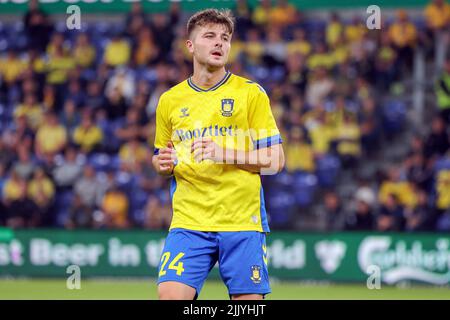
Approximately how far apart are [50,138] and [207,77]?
1213cm

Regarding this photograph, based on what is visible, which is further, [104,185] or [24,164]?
[24,164]

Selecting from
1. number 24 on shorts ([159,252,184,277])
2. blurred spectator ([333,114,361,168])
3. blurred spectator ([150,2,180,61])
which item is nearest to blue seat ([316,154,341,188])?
blurred spectator ([333,114,361,168])

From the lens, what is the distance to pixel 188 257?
6.16m

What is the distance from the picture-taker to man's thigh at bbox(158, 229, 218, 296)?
6.10m

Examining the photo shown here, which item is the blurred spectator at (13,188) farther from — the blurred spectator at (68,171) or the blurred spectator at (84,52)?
the blurred spectator at (84,52)

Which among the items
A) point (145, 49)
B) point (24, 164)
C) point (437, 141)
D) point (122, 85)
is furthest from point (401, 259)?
point (24, 164)

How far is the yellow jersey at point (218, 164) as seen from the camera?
20.7 feet

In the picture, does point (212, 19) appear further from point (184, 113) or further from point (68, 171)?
point (68, 171)

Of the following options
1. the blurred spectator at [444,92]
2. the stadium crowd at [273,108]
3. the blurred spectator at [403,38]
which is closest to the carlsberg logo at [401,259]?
the stadium crowd at [273,108]

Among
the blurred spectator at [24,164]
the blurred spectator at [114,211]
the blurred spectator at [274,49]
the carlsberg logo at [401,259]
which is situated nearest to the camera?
the carlsberg logo at [401,259]

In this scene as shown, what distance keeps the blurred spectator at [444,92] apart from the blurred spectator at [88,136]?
6034mm

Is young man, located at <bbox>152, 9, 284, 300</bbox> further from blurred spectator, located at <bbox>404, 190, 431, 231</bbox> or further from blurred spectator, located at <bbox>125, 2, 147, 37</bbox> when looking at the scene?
blurred spectator, located at <bbox>125, 2, 147, 37</bbox>

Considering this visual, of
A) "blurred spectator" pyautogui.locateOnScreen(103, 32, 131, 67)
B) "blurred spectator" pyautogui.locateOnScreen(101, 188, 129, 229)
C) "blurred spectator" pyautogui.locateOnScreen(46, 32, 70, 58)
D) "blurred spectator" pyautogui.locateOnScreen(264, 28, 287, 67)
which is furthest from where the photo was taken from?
"blurred spectator" pyautogui.locateOnScreen(46, 32, 70, 58)

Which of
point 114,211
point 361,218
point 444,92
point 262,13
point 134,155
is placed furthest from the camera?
point 262,13
